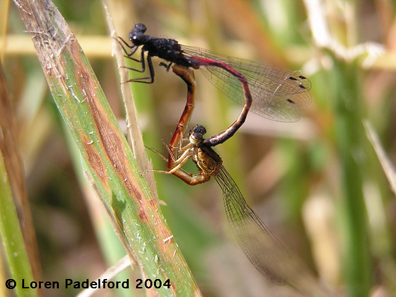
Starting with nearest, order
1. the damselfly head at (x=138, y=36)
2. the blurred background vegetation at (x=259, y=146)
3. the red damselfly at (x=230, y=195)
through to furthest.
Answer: the damselfly head at (x=138, y=36) → the red damselfly at (x=230, y=195) → the blurred background vegetation at (x=259, y=146)

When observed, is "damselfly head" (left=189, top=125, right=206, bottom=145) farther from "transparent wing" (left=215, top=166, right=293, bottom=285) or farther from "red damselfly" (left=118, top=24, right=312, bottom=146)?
"transparent wing" (left=215, top=166, right=293, bottom=285)

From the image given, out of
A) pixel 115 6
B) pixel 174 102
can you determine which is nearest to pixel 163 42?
pixel 115 6

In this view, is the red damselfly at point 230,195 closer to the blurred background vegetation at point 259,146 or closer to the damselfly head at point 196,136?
the damselfly head at point 196,136

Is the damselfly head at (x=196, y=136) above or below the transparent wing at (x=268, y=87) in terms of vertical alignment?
below

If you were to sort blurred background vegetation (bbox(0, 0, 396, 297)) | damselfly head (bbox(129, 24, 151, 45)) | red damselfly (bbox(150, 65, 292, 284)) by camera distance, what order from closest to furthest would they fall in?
damselfly head (bbox(129, 24, 151, 45))
red damselfly (bbox(150, 65, 292, 284))
blurred background vegetation (bbox(0, 0, 396, 297))

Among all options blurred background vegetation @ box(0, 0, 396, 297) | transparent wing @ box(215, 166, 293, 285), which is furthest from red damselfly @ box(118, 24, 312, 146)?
transparent wing @ box(215, 166, 293, 285)

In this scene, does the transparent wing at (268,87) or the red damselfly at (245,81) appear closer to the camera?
the red damselfly at (245,81)

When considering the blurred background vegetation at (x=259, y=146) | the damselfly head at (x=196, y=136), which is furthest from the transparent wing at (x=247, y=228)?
the blurred background vegetation at (x=259, y=146)

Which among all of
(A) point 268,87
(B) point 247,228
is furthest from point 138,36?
(B) point 247,228

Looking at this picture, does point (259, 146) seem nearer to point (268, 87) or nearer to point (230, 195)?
point (268, 87)
